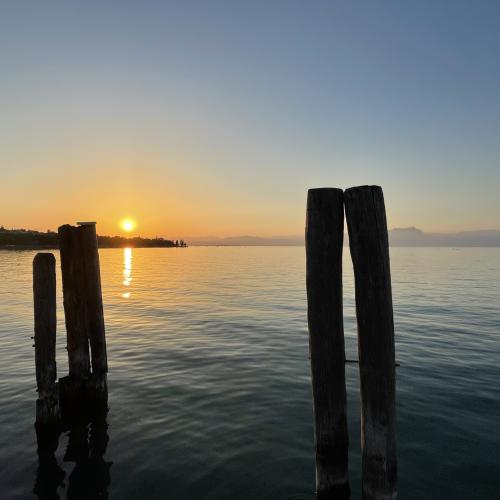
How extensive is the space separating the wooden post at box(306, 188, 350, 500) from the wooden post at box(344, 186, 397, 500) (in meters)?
0.23

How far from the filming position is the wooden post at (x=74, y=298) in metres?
8.30

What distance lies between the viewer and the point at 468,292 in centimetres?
3206

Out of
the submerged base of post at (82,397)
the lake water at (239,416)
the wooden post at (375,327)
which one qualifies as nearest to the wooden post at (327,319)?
the wooden post at (375,327)

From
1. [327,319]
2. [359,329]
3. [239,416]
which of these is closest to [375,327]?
[359,329]

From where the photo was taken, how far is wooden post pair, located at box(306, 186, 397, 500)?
437 centimetres

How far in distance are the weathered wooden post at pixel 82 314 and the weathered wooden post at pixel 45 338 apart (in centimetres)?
48

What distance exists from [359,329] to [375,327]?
19 centimetres

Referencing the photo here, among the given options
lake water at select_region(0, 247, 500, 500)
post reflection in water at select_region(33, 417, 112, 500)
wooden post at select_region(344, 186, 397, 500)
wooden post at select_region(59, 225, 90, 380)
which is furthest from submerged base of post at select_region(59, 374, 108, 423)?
wooden post at select_region(344, 186, 397, 500)

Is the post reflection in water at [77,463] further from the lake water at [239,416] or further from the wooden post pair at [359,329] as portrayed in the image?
the wooden post pair at [359,329]

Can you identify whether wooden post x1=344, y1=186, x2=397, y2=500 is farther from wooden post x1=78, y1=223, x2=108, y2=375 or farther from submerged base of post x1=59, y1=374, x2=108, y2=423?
submerged base of post x1=59, y1=374, x2=108, y2=423

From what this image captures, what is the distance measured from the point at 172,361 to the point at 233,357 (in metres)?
1.95

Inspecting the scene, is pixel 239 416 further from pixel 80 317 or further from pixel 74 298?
pixel 74 298

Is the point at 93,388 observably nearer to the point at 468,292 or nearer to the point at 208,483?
the point at 208,483

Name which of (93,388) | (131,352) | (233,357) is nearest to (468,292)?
(233,357)
